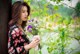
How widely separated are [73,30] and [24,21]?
0.62m

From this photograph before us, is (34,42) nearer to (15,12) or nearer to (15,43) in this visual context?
(15,43)

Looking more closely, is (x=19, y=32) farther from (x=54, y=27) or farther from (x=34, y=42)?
(x=54, y=27)

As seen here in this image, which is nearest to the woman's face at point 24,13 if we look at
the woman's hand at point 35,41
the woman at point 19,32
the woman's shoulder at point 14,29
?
the woman at point 19,32

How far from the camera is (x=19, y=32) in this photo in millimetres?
2273

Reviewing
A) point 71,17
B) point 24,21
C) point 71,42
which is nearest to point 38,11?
point 24,21

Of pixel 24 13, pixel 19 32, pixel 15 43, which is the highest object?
pixel 24 13

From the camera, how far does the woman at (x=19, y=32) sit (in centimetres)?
225

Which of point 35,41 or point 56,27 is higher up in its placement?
point 56,27

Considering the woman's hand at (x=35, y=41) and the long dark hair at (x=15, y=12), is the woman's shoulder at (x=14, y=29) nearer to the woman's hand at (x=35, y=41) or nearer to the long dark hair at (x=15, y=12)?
the long dark hair at (x=15, y=12)

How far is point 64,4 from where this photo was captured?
2.34 m

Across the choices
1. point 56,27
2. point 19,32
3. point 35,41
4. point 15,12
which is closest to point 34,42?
point 35,41

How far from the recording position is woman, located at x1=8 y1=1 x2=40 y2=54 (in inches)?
88.7

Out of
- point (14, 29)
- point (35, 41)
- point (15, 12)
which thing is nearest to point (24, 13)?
point (15, 12)

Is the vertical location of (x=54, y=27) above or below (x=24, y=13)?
below
